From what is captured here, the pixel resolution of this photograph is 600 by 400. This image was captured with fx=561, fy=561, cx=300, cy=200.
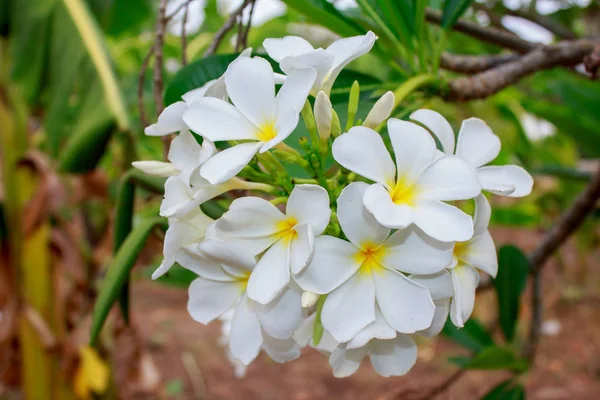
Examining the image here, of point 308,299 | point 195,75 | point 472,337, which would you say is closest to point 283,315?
point 308,299

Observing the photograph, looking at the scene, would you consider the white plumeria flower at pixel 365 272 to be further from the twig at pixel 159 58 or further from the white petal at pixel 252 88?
the twig at pixel 159 58

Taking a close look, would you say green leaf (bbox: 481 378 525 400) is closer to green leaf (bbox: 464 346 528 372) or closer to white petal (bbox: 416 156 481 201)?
green leaf (bbox: 464 346 528 372)

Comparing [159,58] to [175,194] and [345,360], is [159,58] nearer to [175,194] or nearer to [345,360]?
[175,194]

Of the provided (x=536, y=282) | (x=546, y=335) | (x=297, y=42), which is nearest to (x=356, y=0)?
(x=297, y=42)

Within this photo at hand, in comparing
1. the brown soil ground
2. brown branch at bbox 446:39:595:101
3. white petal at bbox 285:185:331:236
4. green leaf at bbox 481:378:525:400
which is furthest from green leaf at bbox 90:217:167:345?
the brown soil ground

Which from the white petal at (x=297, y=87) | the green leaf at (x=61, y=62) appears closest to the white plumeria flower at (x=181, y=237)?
the white petal at (x=297, y=87)

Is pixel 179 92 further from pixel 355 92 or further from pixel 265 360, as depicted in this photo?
pixel 265 360
